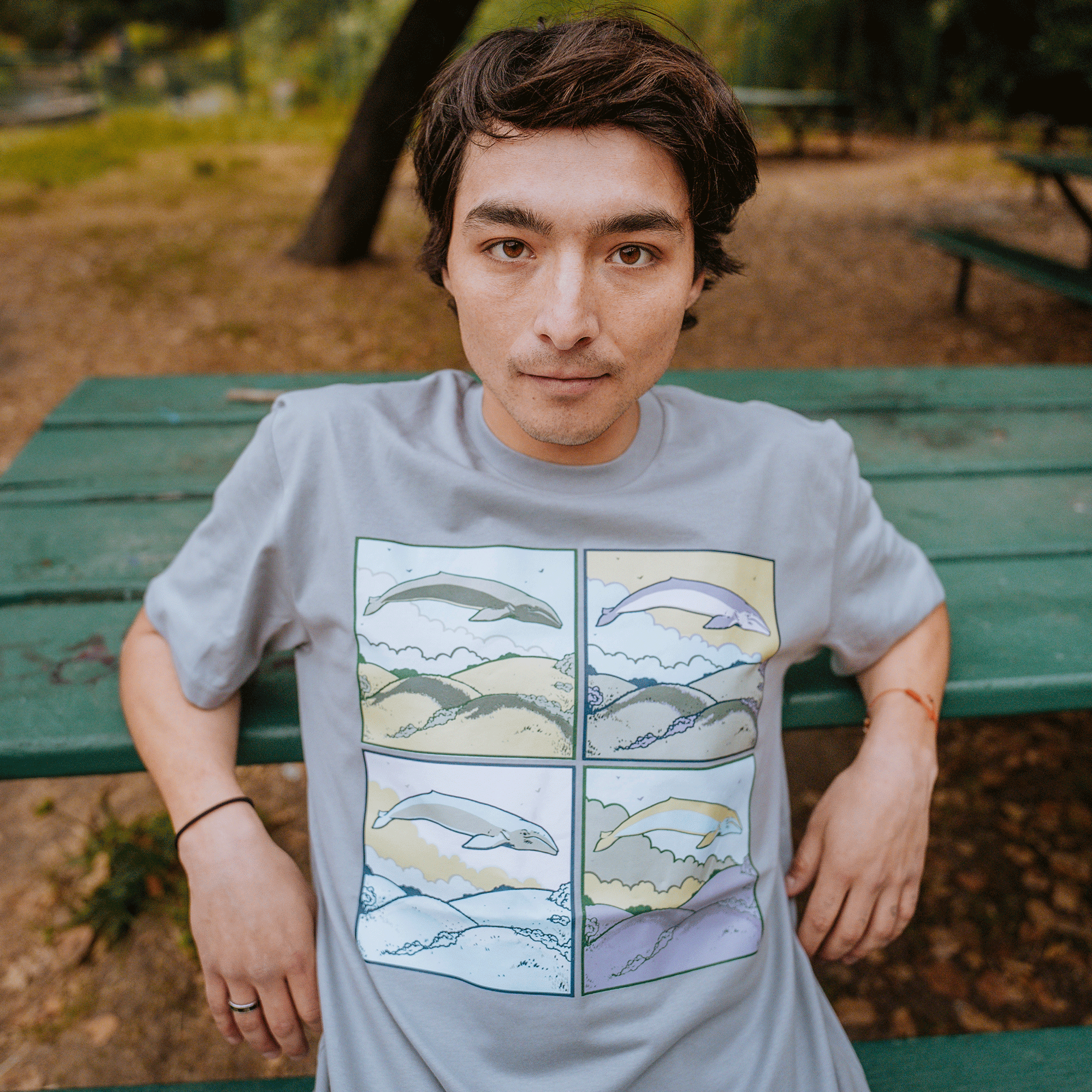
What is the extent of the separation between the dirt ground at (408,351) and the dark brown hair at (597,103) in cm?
48

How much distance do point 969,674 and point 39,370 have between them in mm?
5261

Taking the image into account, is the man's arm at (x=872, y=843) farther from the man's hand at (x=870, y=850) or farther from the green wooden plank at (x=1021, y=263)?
the green wooden plank at (x=1021, y=263)

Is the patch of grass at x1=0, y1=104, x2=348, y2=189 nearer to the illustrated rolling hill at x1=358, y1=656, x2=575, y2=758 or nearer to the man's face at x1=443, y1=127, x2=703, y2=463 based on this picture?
the man's face at x1=443, y1=127, x2=703, y2=463

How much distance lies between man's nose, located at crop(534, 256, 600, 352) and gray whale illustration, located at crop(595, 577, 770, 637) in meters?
0.34

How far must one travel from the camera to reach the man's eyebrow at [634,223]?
1118mm

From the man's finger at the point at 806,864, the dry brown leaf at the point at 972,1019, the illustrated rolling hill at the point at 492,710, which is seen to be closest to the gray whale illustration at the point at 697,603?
the illustrated rolling hill at the point at 492,710

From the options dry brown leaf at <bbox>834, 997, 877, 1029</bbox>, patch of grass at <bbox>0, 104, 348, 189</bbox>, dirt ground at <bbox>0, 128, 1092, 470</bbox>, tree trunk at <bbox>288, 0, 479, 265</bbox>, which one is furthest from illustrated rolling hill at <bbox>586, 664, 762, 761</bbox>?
patch of grass at <bbox>0, 104, 348, 189</bbox>

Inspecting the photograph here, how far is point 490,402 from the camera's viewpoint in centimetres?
135

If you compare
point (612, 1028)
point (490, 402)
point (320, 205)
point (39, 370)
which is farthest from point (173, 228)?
point (612, 1028)

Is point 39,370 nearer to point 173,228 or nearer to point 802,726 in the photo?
point 173,228

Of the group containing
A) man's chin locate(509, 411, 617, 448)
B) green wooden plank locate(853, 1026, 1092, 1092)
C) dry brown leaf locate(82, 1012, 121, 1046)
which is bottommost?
dry brown leaf locate(82, 1012, 121, 1046)

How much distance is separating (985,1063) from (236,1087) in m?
1.06

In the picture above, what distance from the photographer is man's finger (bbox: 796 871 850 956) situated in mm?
1286

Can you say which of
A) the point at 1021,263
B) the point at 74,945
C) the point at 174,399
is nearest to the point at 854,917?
the point at 74,945
